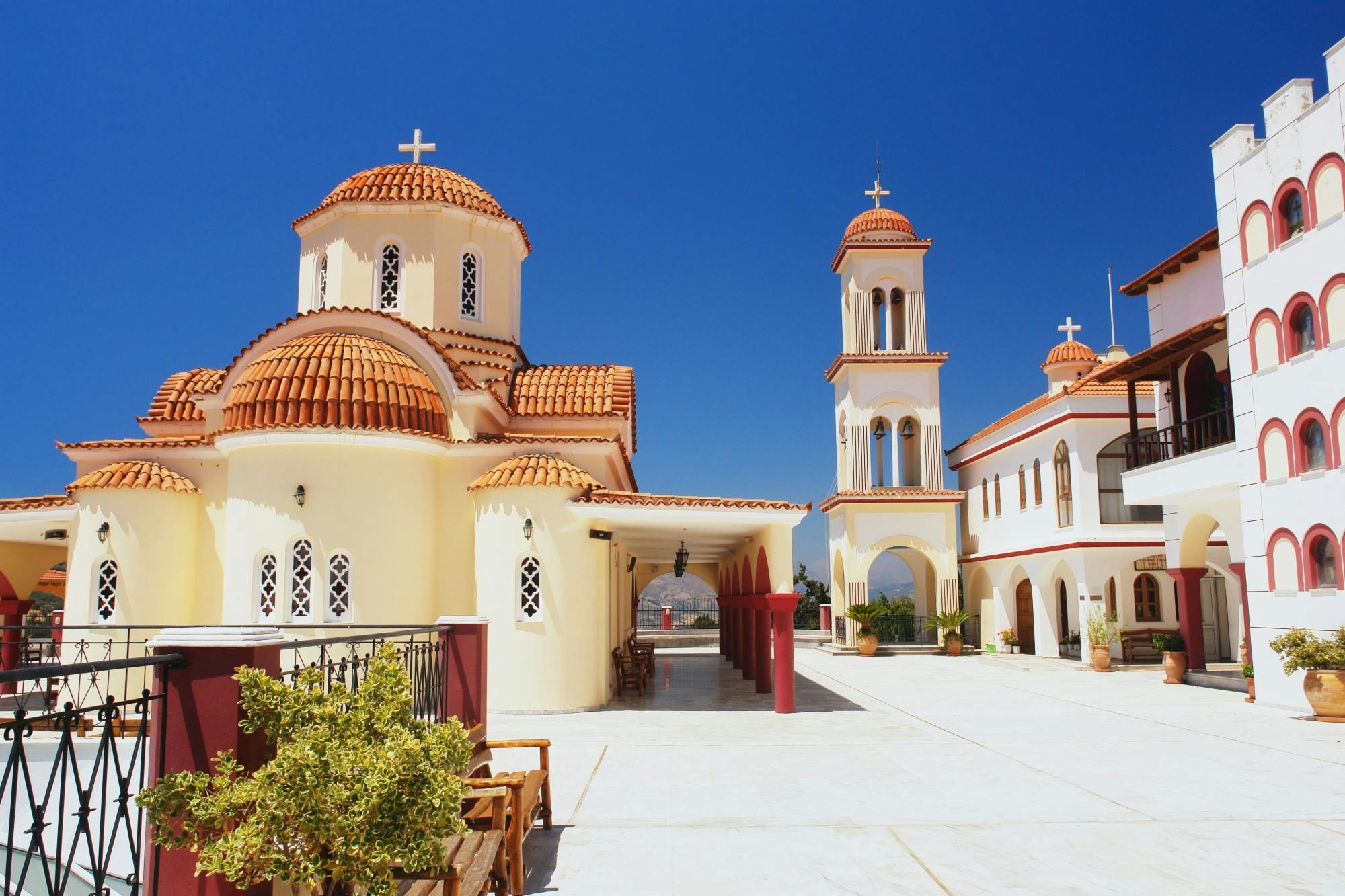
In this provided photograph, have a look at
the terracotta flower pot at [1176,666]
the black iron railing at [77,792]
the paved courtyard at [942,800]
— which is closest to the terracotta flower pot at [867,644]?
the terracotta flower pot at [1176,666]

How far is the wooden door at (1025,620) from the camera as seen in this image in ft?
94.0

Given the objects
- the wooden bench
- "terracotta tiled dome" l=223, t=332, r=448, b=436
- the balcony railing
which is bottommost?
the wooden bench

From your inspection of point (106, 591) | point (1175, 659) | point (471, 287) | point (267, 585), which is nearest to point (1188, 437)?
point (1175, 659)

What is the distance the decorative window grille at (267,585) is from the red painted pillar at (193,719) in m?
10.6

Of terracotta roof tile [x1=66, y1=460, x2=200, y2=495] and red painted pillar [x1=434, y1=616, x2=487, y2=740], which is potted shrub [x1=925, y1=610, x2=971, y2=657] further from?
red painted pillar [x1=434, y1=616, x2=487, y2=740]

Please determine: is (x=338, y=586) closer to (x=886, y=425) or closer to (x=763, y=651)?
(x=763, y=651)

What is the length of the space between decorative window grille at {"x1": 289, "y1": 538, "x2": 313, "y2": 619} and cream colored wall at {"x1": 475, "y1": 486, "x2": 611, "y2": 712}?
2417 mm

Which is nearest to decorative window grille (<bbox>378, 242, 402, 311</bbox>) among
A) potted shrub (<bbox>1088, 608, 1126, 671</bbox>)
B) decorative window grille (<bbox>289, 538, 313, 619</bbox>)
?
decorative window grille (<bbox>289, 538, 313, 619</bbox>)

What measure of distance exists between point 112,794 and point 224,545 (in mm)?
6804

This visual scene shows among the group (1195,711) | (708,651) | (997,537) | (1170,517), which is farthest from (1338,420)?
(708,651)

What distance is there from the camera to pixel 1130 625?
24.2 m

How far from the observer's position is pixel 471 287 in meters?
19.8

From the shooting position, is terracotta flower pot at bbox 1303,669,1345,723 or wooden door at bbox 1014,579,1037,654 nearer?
terracotta flower pot at bbox 1303,669,1345,723

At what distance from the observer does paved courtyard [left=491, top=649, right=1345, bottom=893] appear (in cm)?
630
